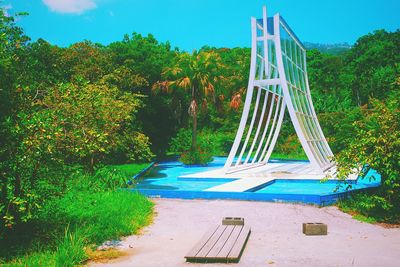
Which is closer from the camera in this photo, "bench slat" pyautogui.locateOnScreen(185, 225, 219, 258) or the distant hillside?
"bench slat" pyautogui.locateOnScreen(185, 225, 219, 258)

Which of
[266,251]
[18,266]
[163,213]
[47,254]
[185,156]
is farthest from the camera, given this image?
[185,156]

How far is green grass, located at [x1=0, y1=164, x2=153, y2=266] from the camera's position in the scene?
5.62 metres

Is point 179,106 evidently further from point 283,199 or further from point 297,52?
point 283,199

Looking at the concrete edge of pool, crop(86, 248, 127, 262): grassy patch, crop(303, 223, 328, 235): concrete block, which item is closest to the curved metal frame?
the concrete edge of pool

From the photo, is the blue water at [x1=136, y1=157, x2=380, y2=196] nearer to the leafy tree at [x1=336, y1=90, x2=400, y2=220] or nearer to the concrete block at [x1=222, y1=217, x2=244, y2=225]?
the leafy tree at [x1=336, y1=90, x2=400, y2=220]

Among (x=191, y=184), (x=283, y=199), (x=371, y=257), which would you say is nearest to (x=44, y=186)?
(x=371, y=257)

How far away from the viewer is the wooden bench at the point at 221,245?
5.43m

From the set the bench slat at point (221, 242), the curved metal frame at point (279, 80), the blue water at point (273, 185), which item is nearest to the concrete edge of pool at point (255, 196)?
the blue water at point (273, 185)

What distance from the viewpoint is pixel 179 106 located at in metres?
25.7

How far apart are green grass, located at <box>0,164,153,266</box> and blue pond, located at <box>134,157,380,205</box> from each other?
1.73 metres

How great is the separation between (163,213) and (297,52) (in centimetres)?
1317

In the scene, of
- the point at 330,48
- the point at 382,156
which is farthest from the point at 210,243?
the point at 330,48

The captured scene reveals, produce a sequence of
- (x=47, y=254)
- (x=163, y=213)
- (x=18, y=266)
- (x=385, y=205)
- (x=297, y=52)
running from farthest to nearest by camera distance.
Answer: (x=297, y=52), (x=163, y=213), (x=385, y=205), (x=47, y=254), (x=18, y=266)

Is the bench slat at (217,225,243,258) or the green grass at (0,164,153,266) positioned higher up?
the green grass at (0,164,153,266)
